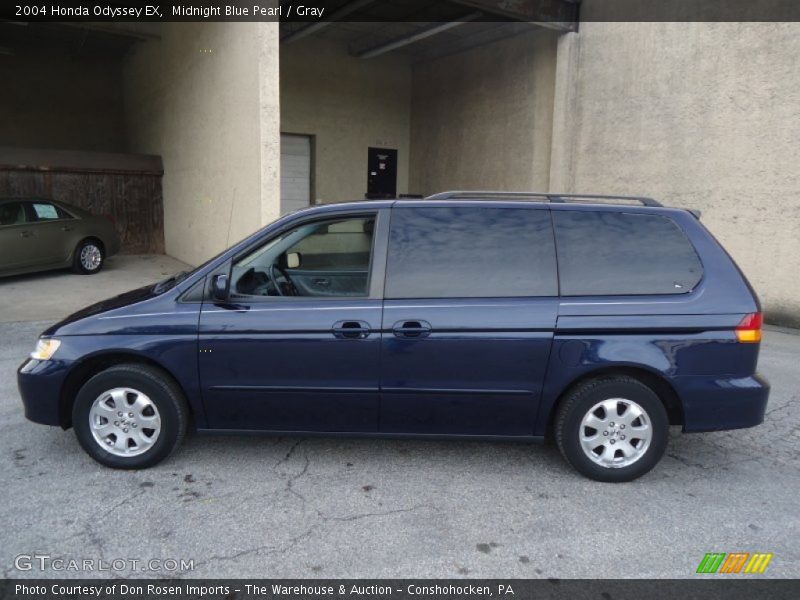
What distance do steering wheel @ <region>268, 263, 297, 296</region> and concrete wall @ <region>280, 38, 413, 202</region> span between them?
1058 cm

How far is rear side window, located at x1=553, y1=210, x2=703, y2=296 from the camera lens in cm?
354

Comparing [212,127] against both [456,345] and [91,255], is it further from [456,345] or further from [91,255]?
[456,345]

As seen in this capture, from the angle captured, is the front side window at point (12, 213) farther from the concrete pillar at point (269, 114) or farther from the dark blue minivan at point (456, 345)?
the dark blue minivan at point (456, 345)

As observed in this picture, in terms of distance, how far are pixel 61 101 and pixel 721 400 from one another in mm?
19493

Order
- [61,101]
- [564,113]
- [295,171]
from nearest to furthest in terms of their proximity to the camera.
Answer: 1. [564,113]
2. [295,171]
3. [61,101]

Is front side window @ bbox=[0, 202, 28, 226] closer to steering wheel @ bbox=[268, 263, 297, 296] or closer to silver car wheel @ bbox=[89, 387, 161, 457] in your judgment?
silver car wheel @ bbox=[89, 387, 161, 457]

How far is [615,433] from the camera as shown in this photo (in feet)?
11.6

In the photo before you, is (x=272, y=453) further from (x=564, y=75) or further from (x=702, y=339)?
(x=564, y=75)

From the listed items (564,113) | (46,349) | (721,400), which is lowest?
(721,400)

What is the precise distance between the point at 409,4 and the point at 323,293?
9.46m

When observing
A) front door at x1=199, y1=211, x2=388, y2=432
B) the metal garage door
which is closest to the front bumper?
front door at x1=199, y1=211, x2=388, y2=432

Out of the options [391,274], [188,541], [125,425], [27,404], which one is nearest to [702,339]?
[391,274]

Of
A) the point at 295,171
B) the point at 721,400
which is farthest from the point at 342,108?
the point at 721,400

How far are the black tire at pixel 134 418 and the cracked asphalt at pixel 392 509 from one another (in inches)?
3.9
